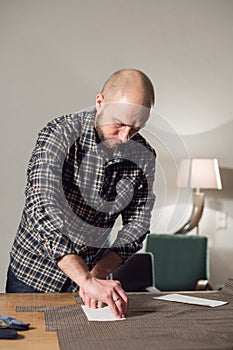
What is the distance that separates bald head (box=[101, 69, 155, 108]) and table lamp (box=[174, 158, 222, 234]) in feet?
8.12

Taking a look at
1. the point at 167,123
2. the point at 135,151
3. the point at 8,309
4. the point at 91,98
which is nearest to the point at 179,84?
the point at 167,123

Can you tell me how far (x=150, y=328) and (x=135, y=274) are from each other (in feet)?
7.33

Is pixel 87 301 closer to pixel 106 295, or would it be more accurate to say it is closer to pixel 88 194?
pixel 106 295

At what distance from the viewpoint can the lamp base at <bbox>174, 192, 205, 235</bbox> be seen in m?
4.53

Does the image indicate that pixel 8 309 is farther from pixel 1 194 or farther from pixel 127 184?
pixel 1 194

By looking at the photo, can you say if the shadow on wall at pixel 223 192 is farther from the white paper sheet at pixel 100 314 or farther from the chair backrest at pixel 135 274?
the white paper sheet at pixel 100 314

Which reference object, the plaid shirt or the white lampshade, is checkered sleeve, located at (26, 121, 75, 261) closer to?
the plaid shirt

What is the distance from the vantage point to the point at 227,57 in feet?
15.8

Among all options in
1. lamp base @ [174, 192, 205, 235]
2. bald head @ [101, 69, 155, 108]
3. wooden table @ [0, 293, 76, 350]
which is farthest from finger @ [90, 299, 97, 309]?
lamp base @ [174, 192, 205, 235]

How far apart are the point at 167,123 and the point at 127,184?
2.70m

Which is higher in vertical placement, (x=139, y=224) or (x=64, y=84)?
(x=64, y=84)

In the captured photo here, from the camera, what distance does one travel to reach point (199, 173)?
4.40m

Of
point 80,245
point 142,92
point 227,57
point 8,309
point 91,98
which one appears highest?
point 227,57

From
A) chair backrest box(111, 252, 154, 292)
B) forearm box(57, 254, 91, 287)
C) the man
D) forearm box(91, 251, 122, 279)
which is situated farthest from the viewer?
chair backrest box(111, 252, 154, 292)
